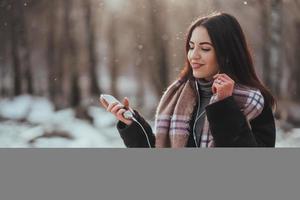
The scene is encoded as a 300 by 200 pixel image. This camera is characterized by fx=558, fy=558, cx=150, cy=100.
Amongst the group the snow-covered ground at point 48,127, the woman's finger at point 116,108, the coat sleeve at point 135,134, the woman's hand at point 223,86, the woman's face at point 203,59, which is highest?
the woman's face at point 203,59

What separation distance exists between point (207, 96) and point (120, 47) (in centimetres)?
102

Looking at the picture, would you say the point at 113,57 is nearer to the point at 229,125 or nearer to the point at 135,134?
the point at 135,134

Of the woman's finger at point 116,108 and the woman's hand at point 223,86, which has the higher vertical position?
the woman's hand at point 223,86

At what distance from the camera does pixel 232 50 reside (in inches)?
65.7

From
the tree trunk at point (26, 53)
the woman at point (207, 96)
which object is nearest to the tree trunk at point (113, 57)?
the tree trunk at point (26, 53)

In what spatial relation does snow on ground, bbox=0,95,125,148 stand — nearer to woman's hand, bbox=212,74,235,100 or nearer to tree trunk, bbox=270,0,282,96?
tree trunk, bbox=270,0,282,96

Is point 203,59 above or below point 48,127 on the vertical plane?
above

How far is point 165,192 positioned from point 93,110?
0.96m

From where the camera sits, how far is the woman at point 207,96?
161cm

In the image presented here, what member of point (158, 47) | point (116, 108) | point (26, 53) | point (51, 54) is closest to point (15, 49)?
point (26, 53)

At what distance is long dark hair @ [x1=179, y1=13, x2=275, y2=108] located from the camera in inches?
65.4

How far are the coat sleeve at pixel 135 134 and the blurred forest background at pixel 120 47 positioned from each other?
84 centimetres

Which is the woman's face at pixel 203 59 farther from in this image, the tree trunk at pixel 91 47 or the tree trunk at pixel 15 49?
the tree trunk at pixel 15 49

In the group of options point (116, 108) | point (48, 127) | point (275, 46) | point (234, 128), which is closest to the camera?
point (234, 128)
